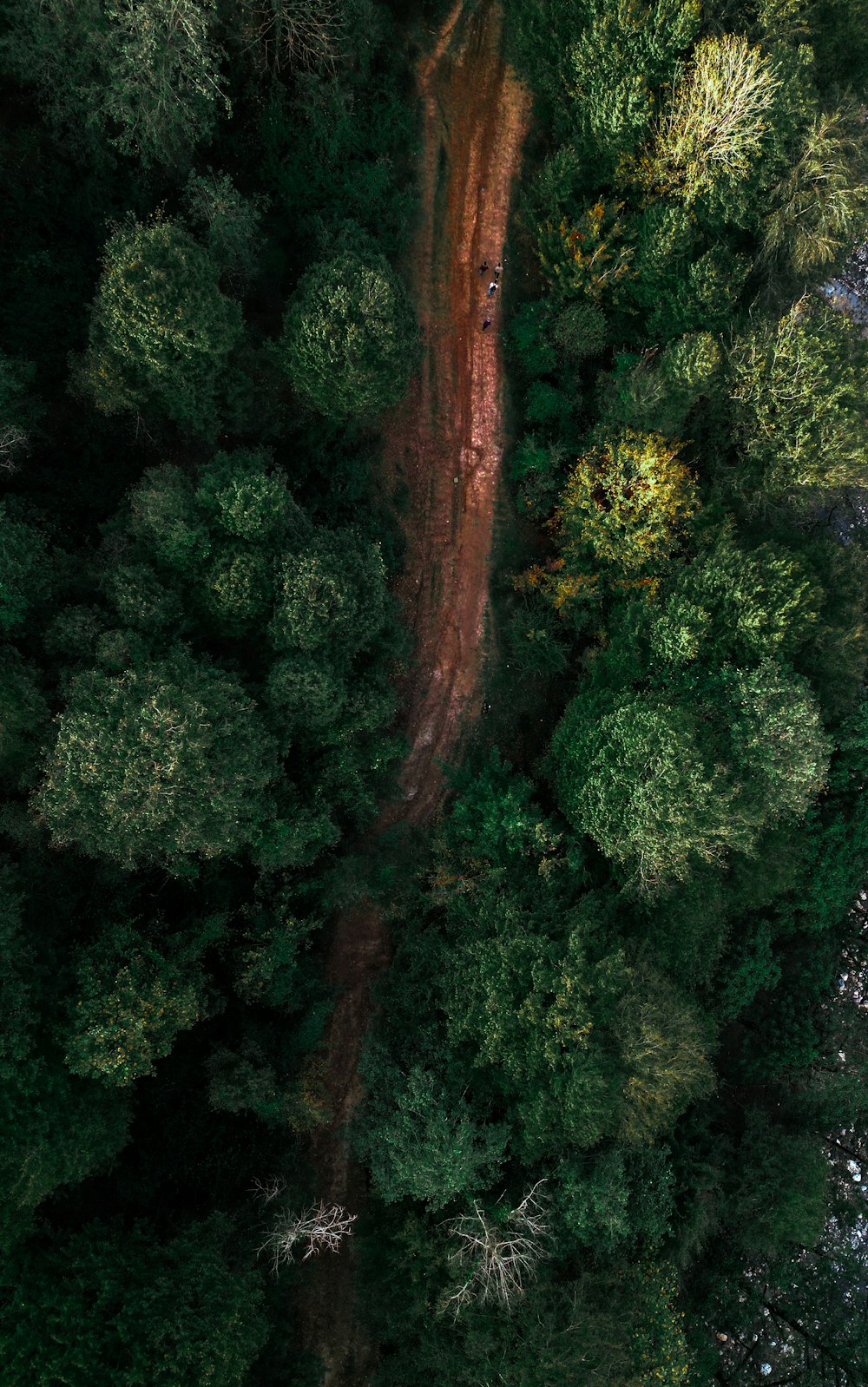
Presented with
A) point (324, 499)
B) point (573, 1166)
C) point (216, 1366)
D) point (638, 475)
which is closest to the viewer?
point (216, 1366)

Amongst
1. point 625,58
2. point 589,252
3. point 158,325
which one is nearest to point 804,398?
point 589,252

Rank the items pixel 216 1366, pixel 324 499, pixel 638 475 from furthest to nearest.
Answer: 1. pixel 324 499
2. pixel 638 475
3. pixel 216 1366

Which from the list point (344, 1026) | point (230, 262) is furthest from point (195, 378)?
point (344, 1026)

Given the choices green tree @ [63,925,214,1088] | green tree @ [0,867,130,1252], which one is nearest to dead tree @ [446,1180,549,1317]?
green tree @ [63,925,214,1088]

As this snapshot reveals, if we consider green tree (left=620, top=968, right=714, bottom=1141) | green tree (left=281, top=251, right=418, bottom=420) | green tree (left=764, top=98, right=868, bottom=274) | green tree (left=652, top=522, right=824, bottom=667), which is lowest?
green tree (left=620, top=968, right=714, bottom=1141)

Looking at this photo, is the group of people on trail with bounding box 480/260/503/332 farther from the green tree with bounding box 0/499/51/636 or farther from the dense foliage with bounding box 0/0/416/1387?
the green tree with bounding box 0/499/51/636

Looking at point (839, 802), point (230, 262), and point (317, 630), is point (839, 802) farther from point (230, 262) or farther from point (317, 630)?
point (230, 262)
